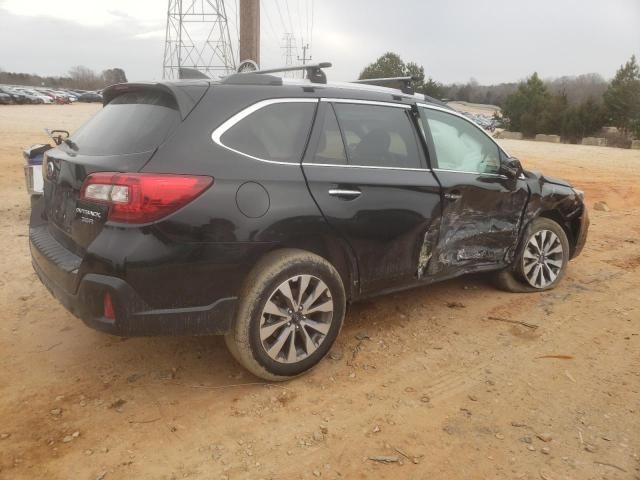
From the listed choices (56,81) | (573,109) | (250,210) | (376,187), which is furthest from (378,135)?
(56,81)

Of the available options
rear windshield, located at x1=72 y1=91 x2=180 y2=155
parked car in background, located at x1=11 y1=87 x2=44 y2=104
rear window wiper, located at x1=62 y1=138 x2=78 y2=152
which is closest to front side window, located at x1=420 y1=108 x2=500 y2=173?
rear windshield, located at x1=72 y1=91 x2=180 y2=155

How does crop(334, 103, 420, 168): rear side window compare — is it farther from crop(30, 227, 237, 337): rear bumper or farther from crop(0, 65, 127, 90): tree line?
crop(0, 65, 127, 90): tree line

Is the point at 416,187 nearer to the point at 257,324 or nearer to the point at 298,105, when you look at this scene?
the point at 298,105

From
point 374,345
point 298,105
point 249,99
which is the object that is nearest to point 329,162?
point 298,105

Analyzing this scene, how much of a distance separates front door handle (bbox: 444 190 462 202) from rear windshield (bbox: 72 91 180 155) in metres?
1.94

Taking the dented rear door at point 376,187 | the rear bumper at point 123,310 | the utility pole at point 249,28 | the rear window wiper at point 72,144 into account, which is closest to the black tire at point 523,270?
the dented rear door at point 376,187

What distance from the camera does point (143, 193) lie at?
269 cm

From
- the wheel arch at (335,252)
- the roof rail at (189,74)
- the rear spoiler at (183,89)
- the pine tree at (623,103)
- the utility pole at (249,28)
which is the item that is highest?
the pine tree at (623,103)

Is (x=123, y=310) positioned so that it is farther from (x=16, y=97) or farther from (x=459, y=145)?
(x=16, y=97)

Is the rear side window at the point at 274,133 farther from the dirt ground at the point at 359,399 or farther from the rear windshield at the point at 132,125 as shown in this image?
the dirt ground at the point at 359,399

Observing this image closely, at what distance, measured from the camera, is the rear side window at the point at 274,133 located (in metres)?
3.03

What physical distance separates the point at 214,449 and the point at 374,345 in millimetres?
1470

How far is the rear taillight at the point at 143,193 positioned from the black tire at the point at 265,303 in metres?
0.57

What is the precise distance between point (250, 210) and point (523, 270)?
112 inches
